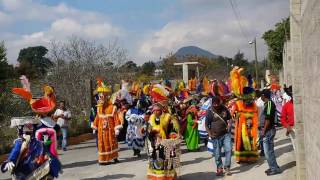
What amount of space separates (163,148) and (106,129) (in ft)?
11.7

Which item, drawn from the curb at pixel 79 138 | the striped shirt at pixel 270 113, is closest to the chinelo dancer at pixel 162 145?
the striped shirt at pixel 270 113

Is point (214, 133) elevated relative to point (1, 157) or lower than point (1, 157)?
elevated

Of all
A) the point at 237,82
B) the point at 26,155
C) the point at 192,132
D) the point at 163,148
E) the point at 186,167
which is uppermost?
the point at 237,82

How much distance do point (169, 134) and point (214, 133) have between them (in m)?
1.16

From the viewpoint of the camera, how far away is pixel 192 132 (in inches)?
569

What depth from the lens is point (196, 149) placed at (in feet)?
47.6

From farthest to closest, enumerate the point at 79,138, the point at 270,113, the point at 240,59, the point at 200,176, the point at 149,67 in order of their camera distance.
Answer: the point at 240,59, the point at 149,67, the point at 79,138, the point at 200,176, the point at 270,113

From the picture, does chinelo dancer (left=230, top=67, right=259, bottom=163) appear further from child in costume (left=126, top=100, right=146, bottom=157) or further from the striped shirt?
child in costume (left=126, top=100, right=146, bottom=157)

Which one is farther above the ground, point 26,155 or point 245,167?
point 26,155

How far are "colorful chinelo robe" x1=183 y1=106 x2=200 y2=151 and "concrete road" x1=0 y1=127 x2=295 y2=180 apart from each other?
246mm

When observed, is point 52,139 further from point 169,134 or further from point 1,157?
point 1,157

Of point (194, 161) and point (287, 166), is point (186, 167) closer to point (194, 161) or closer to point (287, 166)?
point (194, 161)

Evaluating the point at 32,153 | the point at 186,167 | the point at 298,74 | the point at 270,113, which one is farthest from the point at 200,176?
the point at 32,153

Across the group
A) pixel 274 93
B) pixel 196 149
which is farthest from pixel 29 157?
pixel 274 93
